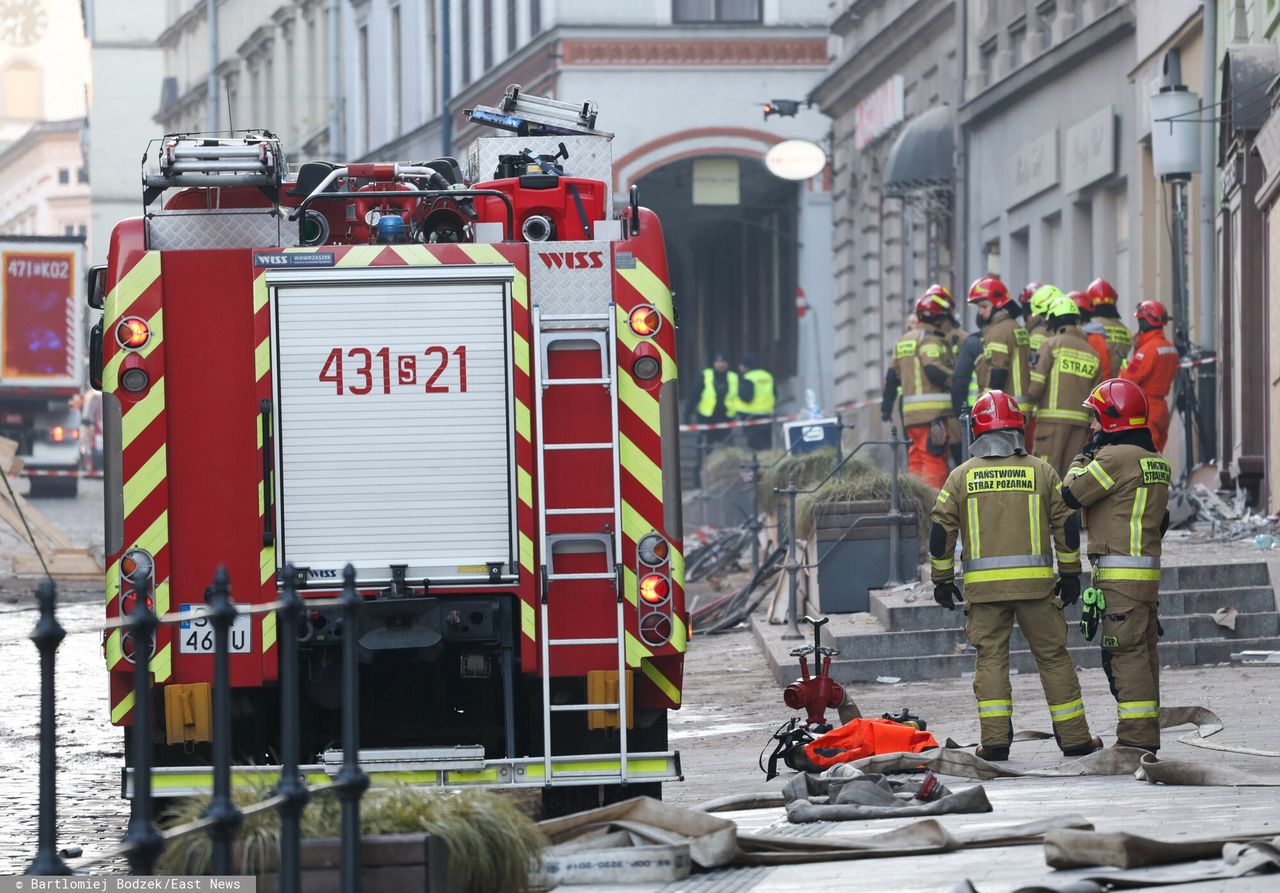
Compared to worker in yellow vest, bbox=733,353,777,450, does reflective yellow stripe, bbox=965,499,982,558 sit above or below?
below

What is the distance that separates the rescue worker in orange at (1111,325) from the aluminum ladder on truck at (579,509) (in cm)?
1031

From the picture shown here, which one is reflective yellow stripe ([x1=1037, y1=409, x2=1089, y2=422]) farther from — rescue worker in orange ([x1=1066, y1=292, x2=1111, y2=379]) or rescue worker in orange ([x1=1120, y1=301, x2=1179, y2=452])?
rescue worker in orange ([x1=1120, y1=301, x2=1179, y2=452])

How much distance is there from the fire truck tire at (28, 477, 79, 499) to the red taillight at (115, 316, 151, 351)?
97.9ft

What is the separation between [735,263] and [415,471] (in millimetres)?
40916

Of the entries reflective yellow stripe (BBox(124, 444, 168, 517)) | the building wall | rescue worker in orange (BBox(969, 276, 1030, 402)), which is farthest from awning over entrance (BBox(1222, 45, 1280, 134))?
the building wall

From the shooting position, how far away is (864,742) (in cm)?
1073

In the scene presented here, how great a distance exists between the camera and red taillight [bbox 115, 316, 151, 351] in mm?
9273

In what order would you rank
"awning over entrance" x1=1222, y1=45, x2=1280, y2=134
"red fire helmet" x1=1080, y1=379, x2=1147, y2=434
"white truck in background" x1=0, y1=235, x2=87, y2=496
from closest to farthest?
"red fire helmet" x1=1080, y1=379, x2=1147, y2=434, "awning over entrance" x1=1222, y1=45, x2=1280, y2=134, "white truck in background" x1=0, y1=235, x2=87, y2=496

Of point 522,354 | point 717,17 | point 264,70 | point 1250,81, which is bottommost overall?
point 522,354

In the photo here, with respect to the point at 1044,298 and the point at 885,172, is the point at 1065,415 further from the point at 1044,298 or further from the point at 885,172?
the point at 885,172

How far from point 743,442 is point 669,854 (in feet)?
83.6

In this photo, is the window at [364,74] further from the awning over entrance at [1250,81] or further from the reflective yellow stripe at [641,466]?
the reflective yellow stripe at [641,466]

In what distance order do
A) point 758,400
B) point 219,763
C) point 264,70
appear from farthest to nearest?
point 264,70 < point 758,400 < point 219,763

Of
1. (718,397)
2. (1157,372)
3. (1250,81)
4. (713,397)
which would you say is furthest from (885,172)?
(1157,372)
